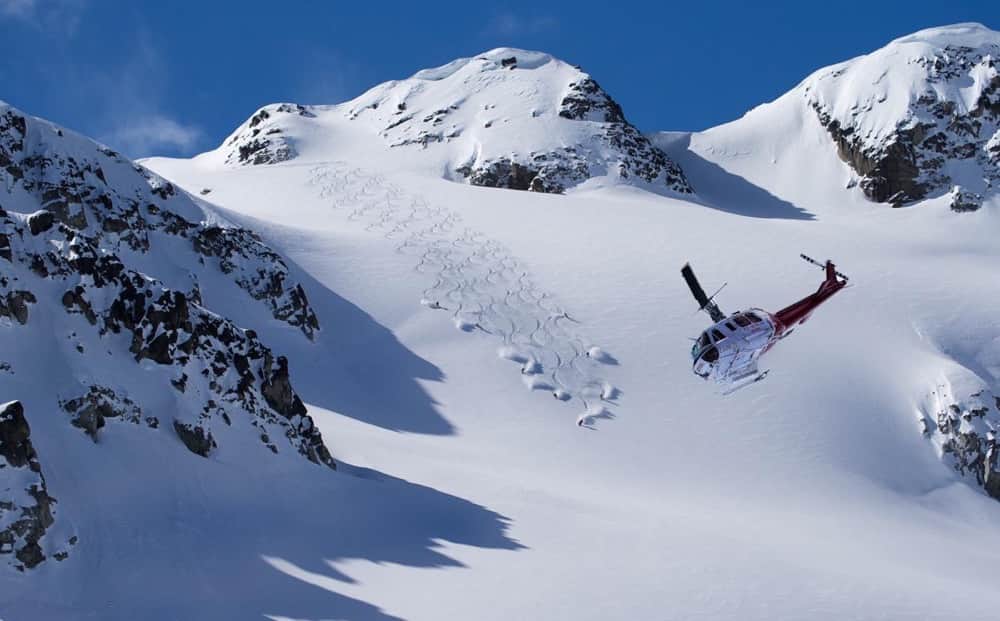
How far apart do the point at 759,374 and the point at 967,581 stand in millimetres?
10705

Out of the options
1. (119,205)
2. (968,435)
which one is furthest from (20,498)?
(968,435)

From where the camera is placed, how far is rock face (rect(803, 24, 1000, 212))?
79.2 m

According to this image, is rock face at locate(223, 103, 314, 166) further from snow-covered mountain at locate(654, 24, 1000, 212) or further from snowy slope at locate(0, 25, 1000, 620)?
snow-covered mountain at locate(654, 24, 1000, 212)

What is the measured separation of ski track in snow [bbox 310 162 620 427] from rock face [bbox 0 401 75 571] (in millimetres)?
21969

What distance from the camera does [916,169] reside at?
79.7 m

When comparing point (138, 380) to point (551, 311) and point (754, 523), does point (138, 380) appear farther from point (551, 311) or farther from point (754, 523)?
point (551, 311)

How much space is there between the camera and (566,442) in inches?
1441

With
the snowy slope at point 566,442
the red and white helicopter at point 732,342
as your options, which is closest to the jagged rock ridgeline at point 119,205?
the snowy slope at point 566,442

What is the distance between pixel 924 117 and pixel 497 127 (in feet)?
119

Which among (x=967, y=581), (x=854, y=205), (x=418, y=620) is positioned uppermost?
(x=854, y=205)

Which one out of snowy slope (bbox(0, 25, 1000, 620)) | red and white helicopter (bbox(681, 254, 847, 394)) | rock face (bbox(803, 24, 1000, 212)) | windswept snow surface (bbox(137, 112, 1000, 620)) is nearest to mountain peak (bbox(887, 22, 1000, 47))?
rock face (bbox(803, 24, 1000, 212))

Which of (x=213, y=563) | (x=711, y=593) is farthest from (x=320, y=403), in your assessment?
(x=711, y=593)

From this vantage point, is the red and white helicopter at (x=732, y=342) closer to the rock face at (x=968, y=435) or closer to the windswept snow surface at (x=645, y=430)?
the windswept snow surface at (x=645, y=430)

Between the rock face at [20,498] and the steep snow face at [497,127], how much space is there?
194 ft
